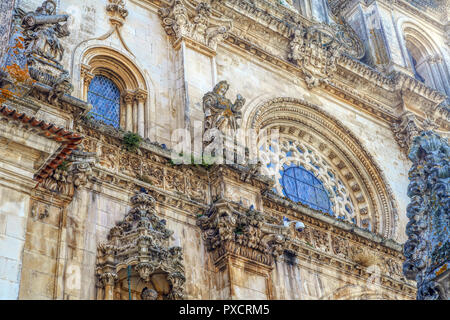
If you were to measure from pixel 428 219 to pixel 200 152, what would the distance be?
656 centimetres

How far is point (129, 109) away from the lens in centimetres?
1633

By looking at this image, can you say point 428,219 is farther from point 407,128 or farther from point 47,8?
point 407,128

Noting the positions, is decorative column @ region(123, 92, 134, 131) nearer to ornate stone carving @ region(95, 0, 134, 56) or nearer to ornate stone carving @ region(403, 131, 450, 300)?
ornate stone carving @ region(95, 0, 134, 56)

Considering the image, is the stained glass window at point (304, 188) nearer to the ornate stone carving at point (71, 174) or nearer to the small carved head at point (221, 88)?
the small carved head at point (221, 88)

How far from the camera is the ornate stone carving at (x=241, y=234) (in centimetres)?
1395

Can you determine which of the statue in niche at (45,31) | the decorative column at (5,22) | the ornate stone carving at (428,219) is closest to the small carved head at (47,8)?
the statue in niche at (45,31)

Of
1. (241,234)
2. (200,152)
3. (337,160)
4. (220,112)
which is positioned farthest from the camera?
(337,160)

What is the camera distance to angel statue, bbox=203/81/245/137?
15.9 meters

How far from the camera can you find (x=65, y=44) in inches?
617

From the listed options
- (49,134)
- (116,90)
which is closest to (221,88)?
(116,90)

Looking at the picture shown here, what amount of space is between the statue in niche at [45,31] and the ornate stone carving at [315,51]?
8.07 meters

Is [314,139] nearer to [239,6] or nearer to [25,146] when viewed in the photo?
[239,6]

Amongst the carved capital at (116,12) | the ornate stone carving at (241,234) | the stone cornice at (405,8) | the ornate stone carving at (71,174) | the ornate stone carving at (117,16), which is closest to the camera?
the ornate stone carving at (71,174)
